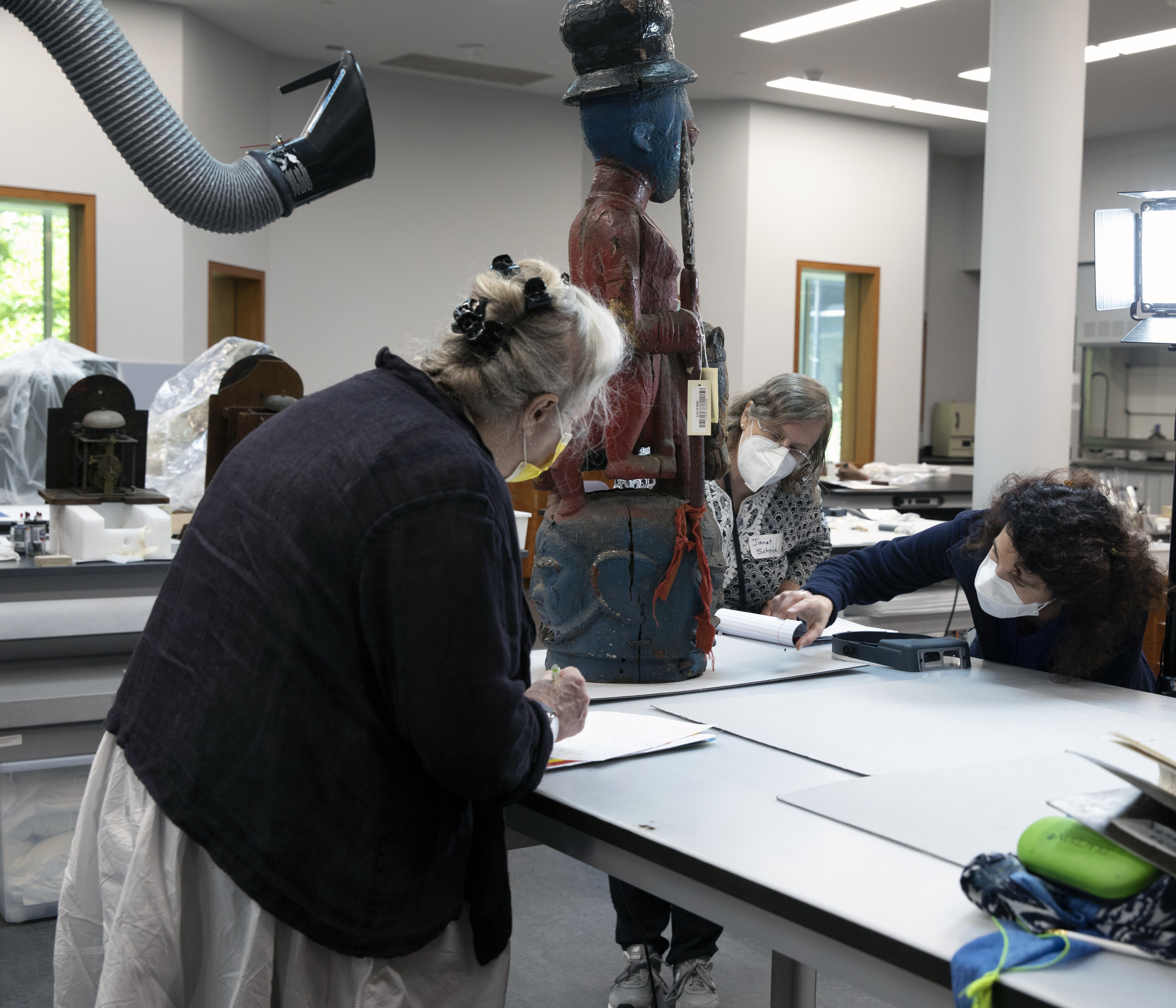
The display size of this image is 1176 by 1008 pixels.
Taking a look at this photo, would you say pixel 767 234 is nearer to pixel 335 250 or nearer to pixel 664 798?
pixel 335 250

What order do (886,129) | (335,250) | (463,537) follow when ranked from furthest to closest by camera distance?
(886,129), (335,250), (463,537)

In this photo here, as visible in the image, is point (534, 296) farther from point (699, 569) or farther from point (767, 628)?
point (767, 628)

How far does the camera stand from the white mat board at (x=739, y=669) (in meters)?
1.82

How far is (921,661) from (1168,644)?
1.41ft

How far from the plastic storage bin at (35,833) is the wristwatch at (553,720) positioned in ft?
5.53

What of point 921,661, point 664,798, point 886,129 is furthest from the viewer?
point 886,129

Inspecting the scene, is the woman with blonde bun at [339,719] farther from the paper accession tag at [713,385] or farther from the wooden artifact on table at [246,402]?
the wooden artifact on table at [246,402]

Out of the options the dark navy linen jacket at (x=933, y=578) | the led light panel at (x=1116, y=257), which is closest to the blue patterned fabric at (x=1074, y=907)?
the dark navy linen jacket at (x=933, y=578)

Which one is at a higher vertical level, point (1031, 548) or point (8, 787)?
point (1031, 548)

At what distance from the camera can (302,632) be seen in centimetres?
111

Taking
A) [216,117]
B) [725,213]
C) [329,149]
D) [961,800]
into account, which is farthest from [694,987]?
[725,213]

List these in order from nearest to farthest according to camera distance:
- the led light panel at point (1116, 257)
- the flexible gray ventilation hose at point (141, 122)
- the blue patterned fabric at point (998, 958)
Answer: the blue patterned fabric at point (998, 958) < the flexible gray ventilation hose at point (141, 122) < the led light panel at point (1116, 257)

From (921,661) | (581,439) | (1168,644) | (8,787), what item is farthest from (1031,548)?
(8,787)

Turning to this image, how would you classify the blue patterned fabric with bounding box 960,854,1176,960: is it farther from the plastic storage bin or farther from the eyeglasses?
the plastic storage bin
